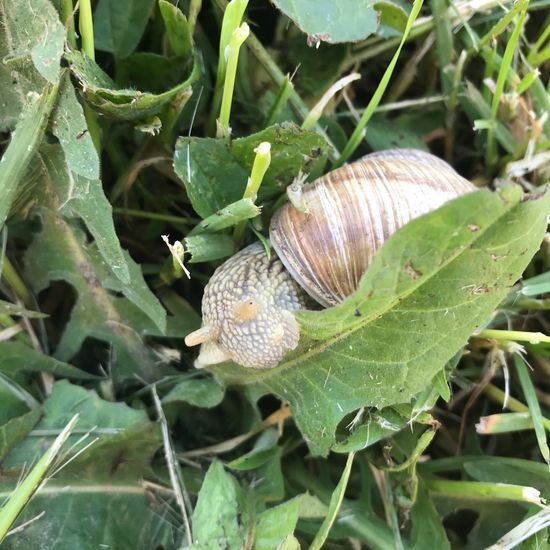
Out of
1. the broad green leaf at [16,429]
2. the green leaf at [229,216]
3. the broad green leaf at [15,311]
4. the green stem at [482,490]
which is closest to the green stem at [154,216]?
the green leaf at [229,216]

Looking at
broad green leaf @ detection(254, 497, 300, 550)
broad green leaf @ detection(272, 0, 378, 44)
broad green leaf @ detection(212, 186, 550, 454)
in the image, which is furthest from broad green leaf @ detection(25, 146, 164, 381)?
broad green leaf @ detection(272, 0, 378, 44)

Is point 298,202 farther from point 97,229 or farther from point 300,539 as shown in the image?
point 300,539

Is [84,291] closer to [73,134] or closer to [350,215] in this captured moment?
[73,134]

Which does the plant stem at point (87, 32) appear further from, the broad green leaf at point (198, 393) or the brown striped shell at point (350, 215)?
the broad green leaf at point (198, 393)

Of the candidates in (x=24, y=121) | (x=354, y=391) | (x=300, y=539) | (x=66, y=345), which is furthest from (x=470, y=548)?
(x=24, y=121)

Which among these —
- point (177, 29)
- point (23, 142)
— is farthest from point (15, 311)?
point (177, 29)

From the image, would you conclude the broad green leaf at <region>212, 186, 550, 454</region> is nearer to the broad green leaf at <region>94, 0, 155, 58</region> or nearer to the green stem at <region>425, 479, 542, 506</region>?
the green stem at <region>425, 479, 542, 506</region>
